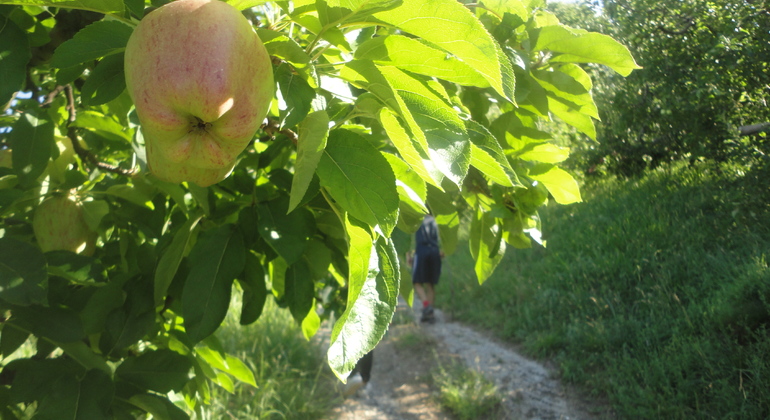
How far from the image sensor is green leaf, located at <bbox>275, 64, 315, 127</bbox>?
0.73 m

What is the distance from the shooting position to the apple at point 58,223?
131 cm

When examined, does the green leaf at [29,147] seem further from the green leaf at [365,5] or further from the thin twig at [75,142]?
the green leaf at [365,5]

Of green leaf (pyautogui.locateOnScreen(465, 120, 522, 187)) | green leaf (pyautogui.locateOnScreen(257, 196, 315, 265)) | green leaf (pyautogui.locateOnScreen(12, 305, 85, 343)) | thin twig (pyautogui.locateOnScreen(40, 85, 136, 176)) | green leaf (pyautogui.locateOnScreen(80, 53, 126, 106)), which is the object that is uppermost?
green leaf (pyautogui.locateOnScreen(465, 120, 522, 187))

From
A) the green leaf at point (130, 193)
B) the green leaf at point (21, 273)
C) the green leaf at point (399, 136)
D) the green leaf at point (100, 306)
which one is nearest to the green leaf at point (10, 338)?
the green leaf at point (100, 306)

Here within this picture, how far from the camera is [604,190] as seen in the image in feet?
24.6

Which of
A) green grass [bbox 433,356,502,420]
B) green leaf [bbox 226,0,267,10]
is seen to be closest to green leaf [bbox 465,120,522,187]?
green leaf [bbox 226,0,267,10]

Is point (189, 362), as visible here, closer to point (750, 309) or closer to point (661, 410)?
point (661, 410)

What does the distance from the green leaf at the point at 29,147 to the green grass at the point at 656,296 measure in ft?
13.9

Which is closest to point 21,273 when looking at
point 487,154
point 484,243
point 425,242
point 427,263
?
point 487,154

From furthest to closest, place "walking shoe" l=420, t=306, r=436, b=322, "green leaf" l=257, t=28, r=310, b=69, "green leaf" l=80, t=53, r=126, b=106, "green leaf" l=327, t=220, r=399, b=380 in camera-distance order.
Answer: "walking shoe" l=420, t=306, r=436, b=322
"green leaf" l=80, t=53, r=126, b=106
"green leaf" l=257, t=28, r=310, b=69
"green leaf" l=327, t=220, r=399, b=380

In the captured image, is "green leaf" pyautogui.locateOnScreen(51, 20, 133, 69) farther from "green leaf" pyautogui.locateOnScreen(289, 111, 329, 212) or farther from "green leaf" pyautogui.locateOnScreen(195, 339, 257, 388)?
"green leaf" pyautogui.locateOnScreen(195, 339, 257, 388)

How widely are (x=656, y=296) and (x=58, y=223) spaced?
16.9 ft

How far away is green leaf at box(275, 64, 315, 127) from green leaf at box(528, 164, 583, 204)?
0.72m

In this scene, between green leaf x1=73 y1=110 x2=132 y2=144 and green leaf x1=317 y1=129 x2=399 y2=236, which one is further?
green leaf x1=73 y1=110 x2=132 y2=144
